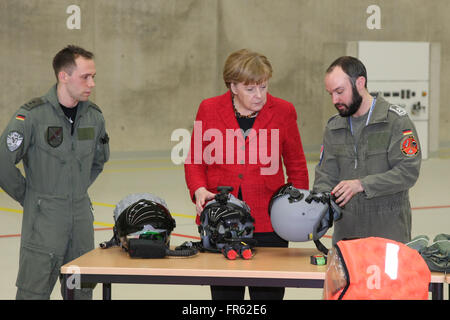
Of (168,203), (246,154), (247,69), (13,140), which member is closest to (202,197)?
(246,154)

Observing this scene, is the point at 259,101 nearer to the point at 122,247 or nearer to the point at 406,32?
Result: the point at 122,247

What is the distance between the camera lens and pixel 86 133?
4051mm

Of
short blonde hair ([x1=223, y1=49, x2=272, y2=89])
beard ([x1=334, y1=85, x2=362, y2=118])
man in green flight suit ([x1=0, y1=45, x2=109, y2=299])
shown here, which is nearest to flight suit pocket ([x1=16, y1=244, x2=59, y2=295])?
man in green flight suit ([x1=0, y1=45, x2=109, y2=299])

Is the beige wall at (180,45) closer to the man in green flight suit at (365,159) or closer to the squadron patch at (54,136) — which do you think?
the squadron patch at (54,136)

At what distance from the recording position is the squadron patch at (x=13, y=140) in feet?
12.5

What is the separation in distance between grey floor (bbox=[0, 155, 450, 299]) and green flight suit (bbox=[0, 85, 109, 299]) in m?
1.52

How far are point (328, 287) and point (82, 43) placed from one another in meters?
13.1

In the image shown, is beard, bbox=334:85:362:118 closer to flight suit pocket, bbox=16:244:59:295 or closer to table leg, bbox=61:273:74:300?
table leg, bbox=61:273:74:300

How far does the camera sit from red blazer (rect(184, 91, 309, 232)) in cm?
382

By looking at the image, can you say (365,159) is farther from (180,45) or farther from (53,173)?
(180,45)

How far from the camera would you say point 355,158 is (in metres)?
3.76
